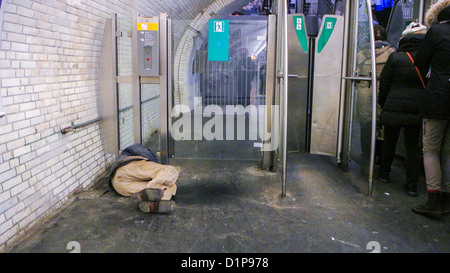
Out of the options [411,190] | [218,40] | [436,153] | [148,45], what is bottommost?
[411,190]

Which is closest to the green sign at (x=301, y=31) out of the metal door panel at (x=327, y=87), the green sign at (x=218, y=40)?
the metal door panel at (x=327, y=87)

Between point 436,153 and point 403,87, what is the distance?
0.86m

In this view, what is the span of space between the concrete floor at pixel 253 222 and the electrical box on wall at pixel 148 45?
1508 millimetres

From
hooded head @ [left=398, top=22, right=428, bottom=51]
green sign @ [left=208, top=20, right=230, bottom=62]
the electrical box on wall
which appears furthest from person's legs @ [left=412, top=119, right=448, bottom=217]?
the electrical box on wall

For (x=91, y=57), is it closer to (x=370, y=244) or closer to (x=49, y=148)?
(x=49, y=148)

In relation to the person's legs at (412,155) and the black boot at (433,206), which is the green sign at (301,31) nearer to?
the person's legs at (412,155)

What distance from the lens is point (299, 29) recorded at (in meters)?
5.52

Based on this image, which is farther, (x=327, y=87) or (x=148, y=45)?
(x=327, y=87)

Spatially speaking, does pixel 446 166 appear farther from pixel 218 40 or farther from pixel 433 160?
pixel 218 40

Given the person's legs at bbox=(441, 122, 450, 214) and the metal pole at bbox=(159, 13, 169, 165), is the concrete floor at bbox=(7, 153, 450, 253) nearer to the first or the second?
the person's legs at bbox=(441, 122, 450, 214)

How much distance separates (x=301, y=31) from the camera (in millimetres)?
5535

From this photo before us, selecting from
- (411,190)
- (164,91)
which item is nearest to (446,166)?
(411,190)

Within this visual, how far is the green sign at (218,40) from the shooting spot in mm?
5172

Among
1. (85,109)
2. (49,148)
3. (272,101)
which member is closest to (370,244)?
(272,101)
